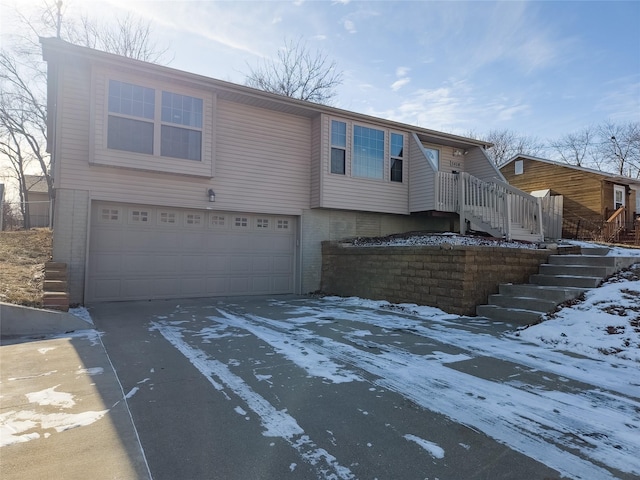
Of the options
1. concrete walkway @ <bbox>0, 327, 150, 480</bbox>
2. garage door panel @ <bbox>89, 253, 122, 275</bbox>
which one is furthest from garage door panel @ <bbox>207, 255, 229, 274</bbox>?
concrete walkway @ <bbox>0, 327, 150, 480</bbox>

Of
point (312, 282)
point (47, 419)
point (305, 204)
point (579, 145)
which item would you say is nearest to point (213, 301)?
point (312, 282)

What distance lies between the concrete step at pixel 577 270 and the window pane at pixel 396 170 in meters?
5.08

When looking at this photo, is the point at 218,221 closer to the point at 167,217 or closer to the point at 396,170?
the point at 167,217

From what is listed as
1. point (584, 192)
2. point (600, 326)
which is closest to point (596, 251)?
point (600, 326)

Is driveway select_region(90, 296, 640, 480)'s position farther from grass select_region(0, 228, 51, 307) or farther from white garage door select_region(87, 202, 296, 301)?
white garage door select_region(87, 202, 296, 301)

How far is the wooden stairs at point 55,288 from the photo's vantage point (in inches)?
236

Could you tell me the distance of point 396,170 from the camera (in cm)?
1196

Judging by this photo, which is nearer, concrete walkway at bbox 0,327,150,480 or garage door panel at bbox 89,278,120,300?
concrete walkway at bbox 0,327,150,480

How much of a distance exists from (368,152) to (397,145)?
1095 millimetres

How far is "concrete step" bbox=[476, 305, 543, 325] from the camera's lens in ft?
20.7

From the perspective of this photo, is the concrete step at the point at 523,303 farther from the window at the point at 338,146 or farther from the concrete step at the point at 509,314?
the window at the point at 338,146

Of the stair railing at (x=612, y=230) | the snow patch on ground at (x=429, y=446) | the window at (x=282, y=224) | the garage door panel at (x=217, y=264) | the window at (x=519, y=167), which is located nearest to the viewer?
the snow patch on ground at (x=429, y=446)

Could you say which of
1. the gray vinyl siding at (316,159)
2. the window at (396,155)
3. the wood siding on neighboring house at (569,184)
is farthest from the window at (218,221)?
the wood siding on neighboring house at (569,184)

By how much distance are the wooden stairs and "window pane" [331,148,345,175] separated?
21.9 ft
